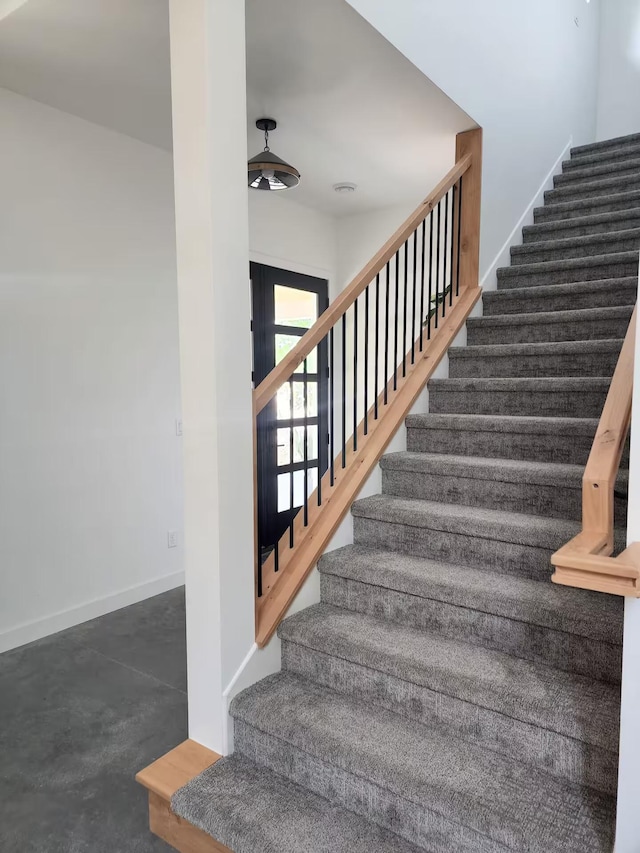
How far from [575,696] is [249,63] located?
106 inches

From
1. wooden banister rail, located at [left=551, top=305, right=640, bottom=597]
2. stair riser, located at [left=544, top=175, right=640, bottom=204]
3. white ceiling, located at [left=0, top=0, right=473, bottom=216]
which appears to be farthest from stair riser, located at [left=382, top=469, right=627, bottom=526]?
stair riser, located at [left=544, top=175, right=640, bottom=204]

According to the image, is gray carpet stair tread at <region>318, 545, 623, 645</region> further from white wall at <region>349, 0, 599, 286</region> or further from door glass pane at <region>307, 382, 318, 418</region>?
door glass pane at <region>307, 382, 318, 418</region>

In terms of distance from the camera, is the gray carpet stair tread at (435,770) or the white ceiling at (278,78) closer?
the gray carpet stair tread at (435,770)

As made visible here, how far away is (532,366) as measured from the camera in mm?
2951

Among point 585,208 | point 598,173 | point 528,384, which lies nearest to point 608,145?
point 598,173

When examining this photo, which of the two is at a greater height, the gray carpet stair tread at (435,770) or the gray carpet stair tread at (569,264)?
the gray carpet stair tread at (569,264)

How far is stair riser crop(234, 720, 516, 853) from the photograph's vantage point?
1.37 meters

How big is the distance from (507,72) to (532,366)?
81.0 inches

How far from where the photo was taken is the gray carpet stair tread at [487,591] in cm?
165

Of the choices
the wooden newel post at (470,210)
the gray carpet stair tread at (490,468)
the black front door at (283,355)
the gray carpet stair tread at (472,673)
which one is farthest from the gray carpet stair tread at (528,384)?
the gray carpet stair tread at (472,673)

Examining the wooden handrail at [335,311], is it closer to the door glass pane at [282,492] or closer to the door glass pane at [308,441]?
the door glass pane at [282,492]

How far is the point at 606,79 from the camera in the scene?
17.8 ft

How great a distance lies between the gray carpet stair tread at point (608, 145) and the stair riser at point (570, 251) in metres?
1.58

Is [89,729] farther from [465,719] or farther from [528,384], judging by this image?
[528,384]
